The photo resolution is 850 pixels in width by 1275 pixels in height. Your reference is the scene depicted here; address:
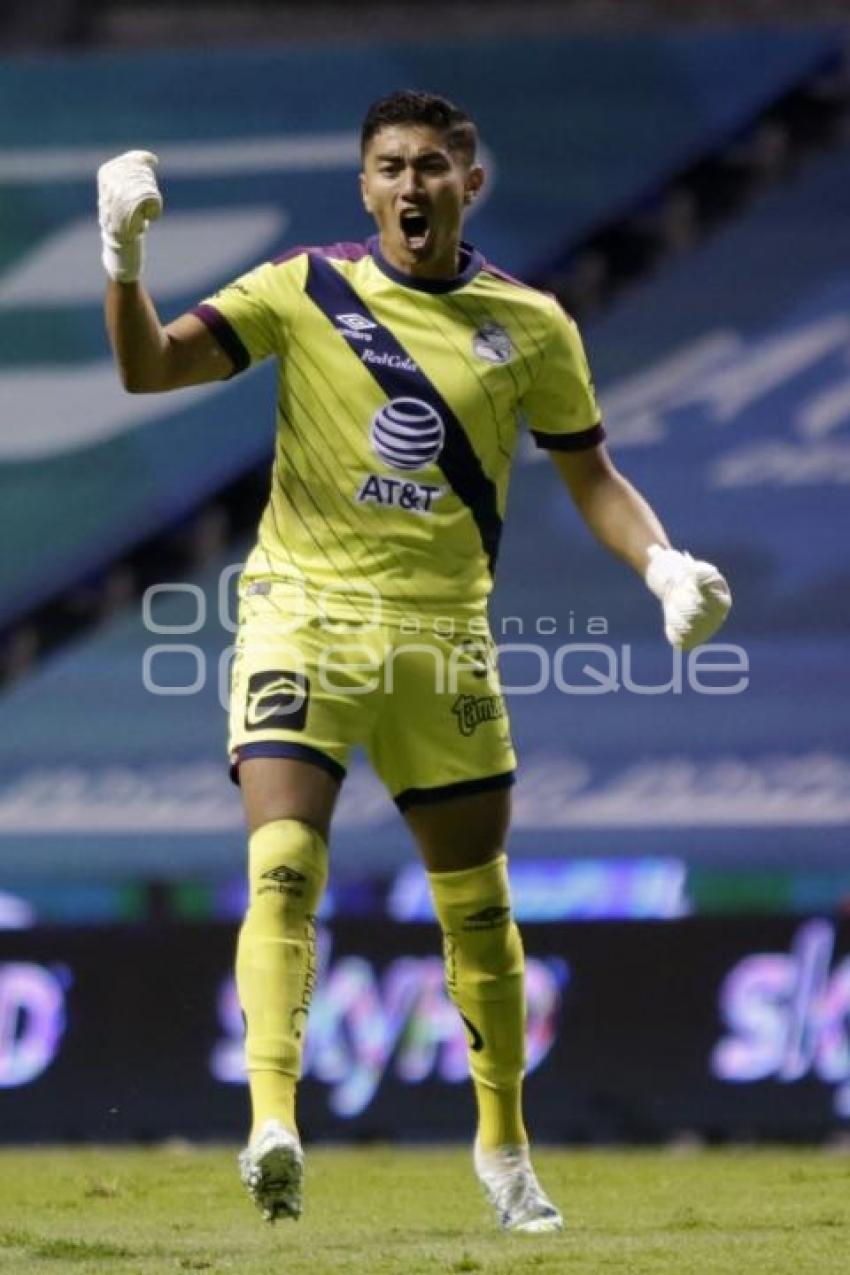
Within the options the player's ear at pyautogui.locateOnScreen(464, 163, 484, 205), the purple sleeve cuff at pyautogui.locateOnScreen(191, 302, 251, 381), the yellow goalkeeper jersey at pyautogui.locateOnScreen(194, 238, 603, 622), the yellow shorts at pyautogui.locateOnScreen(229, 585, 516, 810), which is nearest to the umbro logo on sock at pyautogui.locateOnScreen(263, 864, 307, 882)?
the yellow shorts at pyautogui.locateOnScreen(229, 585, 516, 810)

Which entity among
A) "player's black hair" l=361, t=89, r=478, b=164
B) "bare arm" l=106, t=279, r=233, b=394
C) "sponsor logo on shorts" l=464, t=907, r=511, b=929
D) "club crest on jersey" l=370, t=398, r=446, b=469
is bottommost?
"sponsor logo on shorts" l=464, t=907, r=511, b=929

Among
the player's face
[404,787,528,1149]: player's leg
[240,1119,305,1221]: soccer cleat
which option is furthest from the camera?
[404,787,528,1149]: player's leg

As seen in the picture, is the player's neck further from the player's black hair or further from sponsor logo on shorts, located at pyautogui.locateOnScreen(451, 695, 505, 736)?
sponsor logo on shorts, located at pyautogui.locateOnScreen(451, 695, 505, 736)

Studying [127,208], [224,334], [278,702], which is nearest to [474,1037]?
[278,702]

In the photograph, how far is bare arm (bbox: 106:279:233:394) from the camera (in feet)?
17.6

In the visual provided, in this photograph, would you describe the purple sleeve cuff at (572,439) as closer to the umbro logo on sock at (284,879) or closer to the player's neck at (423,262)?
the player's neck at (423,262)

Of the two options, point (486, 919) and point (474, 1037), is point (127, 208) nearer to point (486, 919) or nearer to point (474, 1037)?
point (486, 919)

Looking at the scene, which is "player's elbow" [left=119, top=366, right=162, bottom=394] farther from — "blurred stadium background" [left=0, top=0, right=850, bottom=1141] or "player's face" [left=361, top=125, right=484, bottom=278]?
"blurred stadium background" [left=0, top=0, right=850, bottom=1141]

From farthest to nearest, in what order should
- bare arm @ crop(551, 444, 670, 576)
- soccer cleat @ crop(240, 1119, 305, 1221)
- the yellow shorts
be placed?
bare arm @ crop(551, 444, 670, 576)
the yellow shorts
soccer cleat @ crop(240, 1119, 305, 1221)

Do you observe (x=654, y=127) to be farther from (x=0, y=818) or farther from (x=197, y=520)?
(x=0, y=818)

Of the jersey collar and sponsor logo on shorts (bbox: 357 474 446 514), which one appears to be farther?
the jersey collar

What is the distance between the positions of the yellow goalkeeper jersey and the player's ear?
17 centimetres

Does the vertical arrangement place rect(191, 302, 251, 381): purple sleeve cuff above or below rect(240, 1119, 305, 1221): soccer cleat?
above

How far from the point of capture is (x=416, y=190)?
5.64 meters
